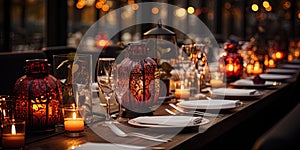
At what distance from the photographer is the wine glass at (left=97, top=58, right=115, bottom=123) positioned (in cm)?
250

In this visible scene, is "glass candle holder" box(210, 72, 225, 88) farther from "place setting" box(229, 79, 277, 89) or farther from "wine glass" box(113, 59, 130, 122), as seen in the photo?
"wine glass" box(113, 59, 130, 122)

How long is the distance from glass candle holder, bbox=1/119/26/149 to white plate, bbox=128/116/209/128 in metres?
0.54

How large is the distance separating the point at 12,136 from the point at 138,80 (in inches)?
34.3

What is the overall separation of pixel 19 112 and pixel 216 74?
2.23m

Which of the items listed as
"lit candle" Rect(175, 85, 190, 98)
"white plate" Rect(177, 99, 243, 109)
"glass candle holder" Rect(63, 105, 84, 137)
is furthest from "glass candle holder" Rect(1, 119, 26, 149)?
"lit candle" Rect(175, 85, 190, 98)

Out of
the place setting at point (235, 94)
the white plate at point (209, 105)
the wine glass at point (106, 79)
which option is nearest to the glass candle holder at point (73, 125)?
the wine glass at point (106, 79)

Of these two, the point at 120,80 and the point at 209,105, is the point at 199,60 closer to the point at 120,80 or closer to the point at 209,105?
the point at 209,105

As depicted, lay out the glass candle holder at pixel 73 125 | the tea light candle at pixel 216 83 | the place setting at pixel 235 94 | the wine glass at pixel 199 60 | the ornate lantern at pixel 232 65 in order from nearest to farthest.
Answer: the glass candle holder at pixel 73 125 → the place setting at pixel 235 94 → the wine glass at pixel 199 60 → the tea light candle at pixel 216 83 → the ornate lantern at pixel 232 65

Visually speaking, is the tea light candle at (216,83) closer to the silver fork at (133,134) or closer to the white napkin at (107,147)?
the silver fork at (133,134)

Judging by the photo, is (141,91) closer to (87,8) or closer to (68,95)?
(68,95)

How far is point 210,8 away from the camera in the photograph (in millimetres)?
17438

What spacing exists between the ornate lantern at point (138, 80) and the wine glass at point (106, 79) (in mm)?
102

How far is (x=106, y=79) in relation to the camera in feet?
8.27

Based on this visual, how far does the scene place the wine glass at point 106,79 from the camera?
8.21 feet
